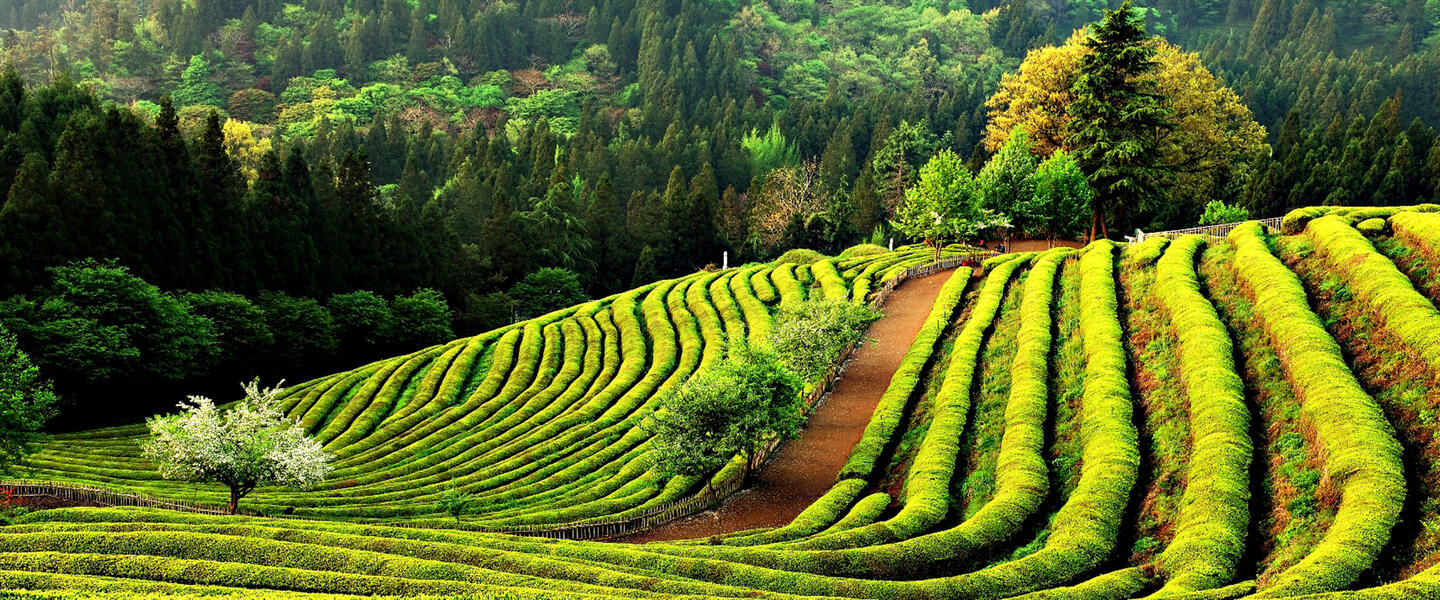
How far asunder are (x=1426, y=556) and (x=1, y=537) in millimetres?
33524

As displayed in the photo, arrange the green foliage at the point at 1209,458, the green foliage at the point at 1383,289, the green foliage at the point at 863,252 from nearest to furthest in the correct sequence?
the green foliage at the point at 1209,458
the green foliage at the point at 1383,289
the green foliage at the point at 863,252

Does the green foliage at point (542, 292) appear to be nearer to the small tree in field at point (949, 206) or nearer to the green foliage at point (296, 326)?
the green foliage at point (296, 326)

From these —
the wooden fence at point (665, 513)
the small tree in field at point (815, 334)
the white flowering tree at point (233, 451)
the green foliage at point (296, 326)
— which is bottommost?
the green foliage at point (296, 326)

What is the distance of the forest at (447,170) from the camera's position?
69000 mm

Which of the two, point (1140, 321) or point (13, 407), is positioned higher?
point (13, 407)

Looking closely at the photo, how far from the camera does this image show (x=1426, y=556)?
2489 cm

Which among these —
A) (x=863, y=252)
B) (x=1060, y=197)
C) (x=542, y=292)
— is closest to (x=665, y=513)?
(x=1060, y=197)

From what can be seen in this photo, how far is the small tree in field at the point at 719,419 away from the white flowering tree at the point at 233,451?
13.3m

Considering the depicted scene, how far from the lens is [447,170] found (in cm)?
14400

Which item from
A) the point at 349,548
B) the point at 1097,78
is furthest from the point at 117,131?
the point at 1097,78

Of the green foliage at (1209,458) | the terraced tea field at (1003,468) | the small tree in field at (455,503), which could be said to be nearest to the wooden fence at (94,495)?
the terraced tea field at (1003,468)

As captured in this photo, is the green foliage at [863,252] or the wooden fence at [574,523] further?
the green foliage at [863,252]

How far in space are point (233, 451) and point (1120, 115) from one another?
5622 centimetres

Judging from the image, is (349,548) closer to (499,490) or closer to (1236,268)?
(499,490)
